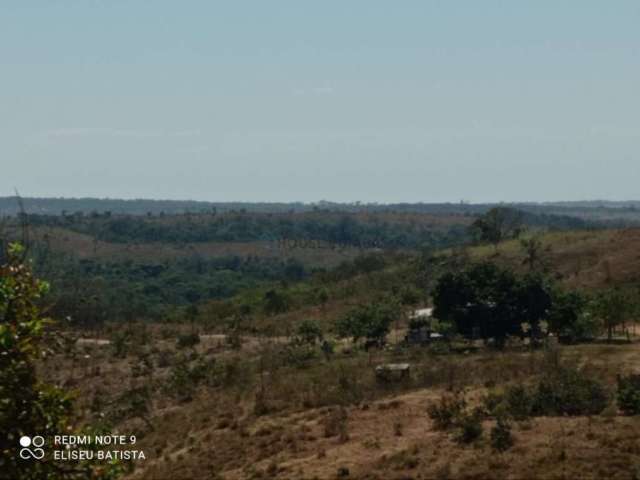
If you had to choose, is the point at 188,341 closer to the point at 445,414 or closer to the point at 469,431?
the point at 445,414

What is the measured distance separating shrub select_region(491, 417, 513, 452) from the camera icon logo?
37.3ft

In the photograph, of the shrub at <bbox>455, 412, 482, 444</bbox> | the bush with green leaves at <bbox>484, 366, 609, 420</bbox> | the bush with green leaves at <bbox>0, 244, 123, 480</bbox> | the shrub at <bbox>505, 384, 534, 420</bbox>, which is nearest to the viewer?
the bush with green leaves at <bbox>0, 244, 123, 480</bbox>

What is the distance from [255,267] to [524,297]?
4110 inches

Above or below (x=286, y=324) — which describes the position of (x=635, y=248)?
above

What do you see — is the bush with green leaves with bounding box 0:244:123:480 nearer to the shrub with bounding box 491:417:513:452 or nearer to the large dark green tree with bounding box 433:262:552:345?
the shrub with bounding box 491:417:513:452

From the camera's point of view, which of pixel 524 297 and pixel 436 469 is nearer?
pixel 436 469

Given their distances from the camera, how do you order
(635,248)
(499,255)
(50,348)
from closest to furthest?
(50,348), (635,248), (499,255)

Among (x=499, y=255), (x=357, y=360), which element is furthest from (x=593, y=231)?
(x=357, y=360)

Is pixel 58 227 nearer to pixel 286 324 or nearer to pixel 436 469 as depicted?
pixel 286 324

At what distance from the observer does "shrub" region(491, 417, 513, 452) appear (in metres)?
20.3

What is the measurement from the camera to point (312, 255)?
167m

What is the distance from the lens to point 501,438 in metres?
20.5

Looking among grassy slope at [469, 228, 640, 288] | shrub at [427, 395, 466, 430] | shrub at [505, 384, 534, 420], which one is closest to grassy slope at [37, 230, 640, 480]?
shrub at [427, 395, 466, 430]

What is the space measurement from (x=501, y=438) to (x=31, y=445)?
11.7 metres
